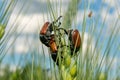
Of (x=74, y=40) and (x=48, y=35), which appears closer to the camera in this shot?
(x=74, y=40)

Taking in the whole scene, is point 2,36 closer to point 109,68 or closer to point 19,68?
point 19,68

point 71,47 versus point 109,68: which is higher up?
point 71,47

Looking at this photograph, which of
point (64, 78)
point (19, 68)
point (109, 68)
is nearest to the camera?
point (64, 78)

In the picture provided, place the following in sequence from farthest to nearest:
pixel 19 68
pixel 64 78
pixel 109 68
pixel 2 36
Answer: pixel 19 68, pixel 109 68, pixel 2 36, pixel 64 78

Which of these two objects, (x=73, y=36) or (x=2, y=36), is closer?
(x=73, y=36)

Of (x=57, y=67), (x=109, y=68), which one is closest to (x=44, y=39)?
(x=57, y=67)

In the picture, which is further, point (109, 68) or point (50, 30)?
point (109, 68)

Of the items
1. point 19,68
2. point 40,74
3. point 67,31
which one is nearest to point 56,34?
point 67,31

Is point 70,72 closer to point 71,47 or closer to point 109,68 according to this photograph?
point 71,47

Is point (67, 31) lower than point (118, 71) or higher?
higher
